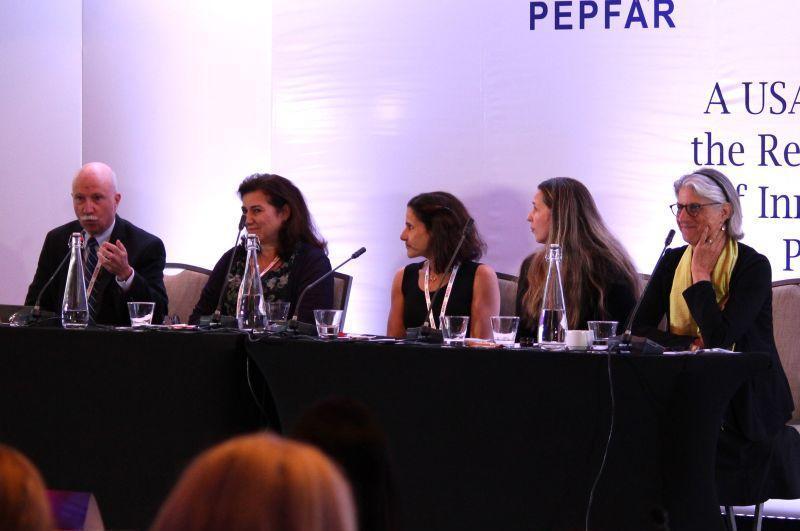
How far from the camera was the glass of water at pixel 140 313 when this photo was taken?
355 cm

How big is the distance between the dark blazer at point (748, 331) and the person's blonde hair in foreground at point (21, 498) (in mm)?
2431

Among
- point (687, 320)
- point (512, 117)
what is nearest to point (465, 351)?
point (687, 320)

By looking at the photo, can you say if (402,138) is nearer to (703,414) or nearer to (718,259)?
(718,259)

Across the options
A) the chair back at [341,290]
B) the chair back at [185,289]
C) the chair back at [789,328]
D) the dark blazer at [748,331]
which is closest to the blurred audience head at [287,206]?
the chair back at [341,290]

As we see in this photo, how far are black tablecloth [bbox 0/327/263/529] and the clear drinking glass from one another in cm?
99

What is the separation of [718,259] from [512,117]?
1.45m

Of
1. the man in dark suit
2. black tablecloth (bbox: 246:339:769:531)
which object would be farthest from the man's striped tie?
black tablecloth (bbox: 246:339:769:531)

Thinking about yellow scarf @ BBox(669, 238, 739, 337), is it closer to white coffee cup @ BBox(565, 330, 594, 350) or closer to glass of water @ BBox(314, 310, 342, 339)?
white coffee cup @ BBox(565, 330, 594, 350)

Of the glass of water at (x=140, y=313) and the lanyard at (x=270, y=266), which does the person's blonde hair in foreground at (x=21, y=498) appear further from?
the lanyard at (x=270, y=266)

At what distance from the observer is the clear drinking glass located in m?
2.95

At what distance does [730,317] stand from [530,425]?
1.03 meters

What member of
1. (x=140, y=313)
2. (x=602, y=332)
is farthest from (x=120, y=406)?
(x=602, y=332)

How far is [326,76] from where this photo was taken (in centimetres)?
521

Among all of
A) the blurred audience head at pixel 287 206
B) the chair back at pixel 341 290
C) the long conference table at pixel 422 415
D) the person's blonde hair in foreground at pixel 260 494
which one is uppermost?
the blurred audience head at pixel 287 206
